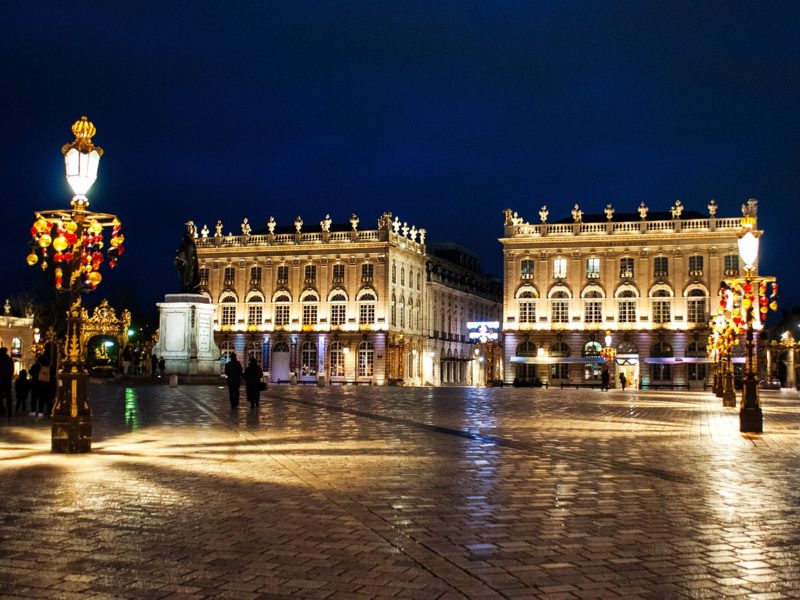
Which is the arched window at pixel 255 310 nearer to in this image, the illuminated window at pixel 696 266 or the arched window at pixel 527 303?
the arched window at pixel 527 303

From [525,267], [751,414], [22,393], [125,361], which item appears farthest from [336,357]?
[751,414]

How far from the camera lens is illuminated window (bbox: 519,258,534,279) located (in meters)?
78.9

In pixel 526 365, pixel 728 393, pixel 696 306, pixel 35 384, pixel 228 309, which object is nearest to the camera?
pixel 35 384

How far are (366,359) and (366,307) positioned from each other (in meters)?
4.54

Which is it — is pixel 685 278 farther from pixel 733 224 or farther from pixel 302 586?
pixel 302 586

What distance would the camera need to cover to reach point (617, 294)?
77.4m

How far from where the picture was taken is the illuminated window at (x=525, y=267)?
7894cm

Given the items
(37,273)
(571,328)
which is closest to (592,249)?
(571,328)

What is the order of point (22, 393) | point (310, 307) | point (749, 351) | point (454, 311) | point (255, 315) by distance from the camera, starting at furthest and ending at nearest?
point (454, 311) → point (255, 315) → point (310, 307) → point (22, 393) → point (749, 351)

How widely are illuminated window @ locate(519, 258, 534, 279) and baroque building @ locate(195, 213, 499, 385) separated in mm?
11864

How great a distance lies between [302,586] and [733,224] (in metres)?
75.8

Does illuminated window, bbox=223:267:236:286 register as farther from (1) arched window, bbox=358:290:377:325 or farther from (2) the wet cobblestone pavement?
(2) the wet cobblestone pavement

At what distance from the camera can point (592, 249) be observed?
7812 centimetres

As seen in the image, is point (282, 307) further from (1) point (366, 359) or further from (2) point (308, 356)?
(1) point (366, 359)
